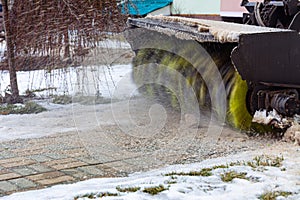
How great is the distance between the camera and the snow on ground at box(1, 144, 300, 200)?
3172mm

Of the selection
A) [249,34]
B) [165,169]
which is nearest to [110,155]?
[165,169]

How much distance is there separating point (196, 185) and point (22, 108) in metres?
2.89

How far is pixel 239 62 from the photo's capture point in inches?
160

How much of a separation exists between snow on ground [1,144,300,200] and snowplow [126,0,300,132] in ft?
2.38

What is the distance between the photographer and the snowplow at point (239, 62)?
4.12 metres

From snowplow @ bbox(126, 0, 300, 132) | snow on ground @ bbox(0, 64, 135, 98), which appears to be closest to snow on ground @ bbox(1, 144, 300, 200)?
snowplow @ bbox(126, 0, 300, 132)

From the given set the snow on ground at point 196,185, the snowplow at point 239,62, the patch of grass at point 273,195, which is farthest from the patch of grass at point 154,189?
the snowplow at point 239,62

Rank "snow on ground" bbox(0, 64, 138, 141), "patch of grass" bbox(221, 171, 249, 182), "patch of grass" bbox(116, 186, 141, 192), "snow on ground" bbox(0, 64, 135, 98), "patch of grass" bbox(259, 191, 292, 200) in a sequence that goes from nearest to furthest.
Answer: "patch of grass" bbox(259, 191, 292, 200)
"patch of grass" bbox(116, 186, 141, 192)
"patch of grass" bbox(221, 171, 249, 182)
"snow on ground" bbox(0, 64, 138, 141)
"snow on ground" bbox(0, 64, 135, 98)

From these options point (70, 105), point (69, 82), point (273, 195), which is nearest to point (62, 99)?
point (70, 105)

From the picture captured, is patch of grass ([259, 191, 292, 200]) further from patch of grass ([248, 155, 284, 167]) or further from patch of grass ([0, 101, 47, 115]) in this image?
patch of grass ([0, 101, 47, 115])

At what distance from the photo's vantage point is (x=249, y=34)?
399 centimetres

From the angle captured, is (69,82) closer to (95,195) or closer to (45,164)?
(45,164)

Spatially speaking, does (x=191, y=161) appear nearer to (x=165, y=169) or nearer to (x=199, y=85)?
(x=165, y=169)

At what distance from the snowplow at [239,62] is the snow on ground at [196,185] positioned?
2.38 feet
